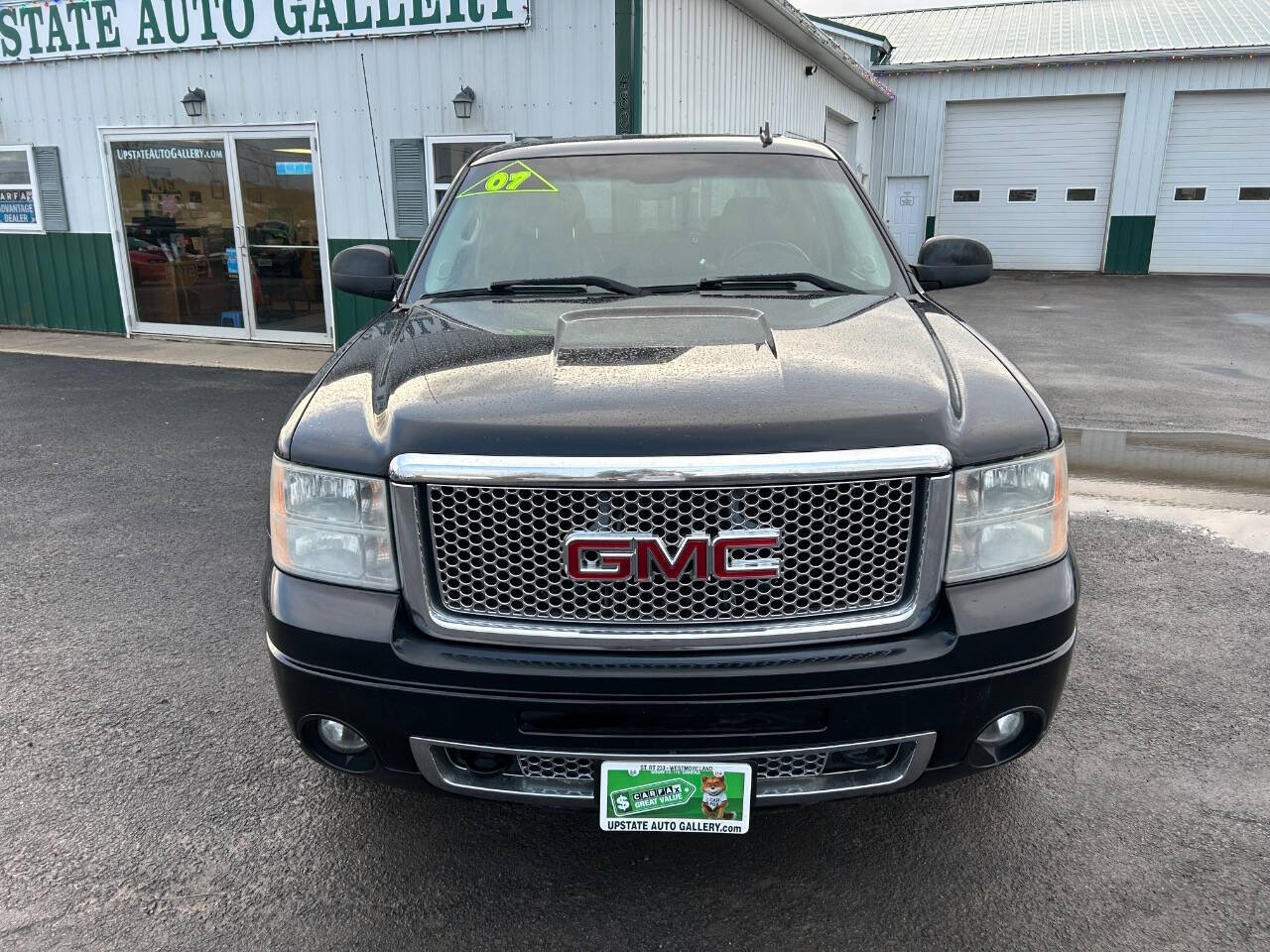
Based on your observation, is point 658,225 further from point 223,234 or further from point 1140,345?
point 1140,345

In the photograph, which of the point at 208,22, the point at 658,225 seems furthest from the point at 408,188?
the point at 658,225

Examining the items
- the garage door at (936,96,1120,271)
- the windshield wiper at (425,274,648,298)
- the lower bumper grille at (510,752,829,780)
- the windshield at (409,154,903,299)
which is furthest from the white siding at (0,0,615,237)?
the garage door at (936,96,1120,271)

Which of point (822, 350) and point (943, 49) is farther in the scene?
point (943, 49)

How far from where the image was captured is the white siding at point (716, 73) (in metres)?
8.91

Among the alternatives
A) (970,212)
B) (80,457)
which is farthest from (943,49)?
(80,457)

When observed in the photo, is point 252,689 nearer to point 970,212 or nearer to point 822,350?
point 822,350

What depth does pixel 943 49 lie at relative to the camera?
22.9 metres

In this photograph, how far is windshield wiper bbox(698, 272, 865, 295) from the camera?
2.99 m

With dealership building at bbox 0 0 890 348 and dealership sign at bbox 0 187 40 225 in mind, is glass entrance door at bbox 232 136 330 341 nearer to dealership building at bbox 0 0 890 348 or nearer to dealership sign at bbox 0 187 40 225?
dealership building at bbox 0 0 890 348

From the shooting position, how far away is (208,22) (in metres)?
10.1

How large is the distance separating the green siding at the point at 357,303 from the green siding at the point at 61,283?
11.2 ft

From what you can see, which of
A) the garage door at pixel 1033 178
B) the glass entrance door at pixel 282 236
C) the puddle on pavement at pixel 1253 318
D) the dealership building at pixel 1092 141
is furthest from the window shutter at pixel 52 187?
the garage door at pixel 1033 178

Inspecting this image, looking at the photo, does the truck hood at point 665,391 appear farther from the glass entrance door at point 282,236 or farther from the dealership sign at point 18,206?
the dealership sign at point 18,206

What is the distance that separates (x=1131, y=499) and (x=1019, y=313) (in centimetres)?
994
